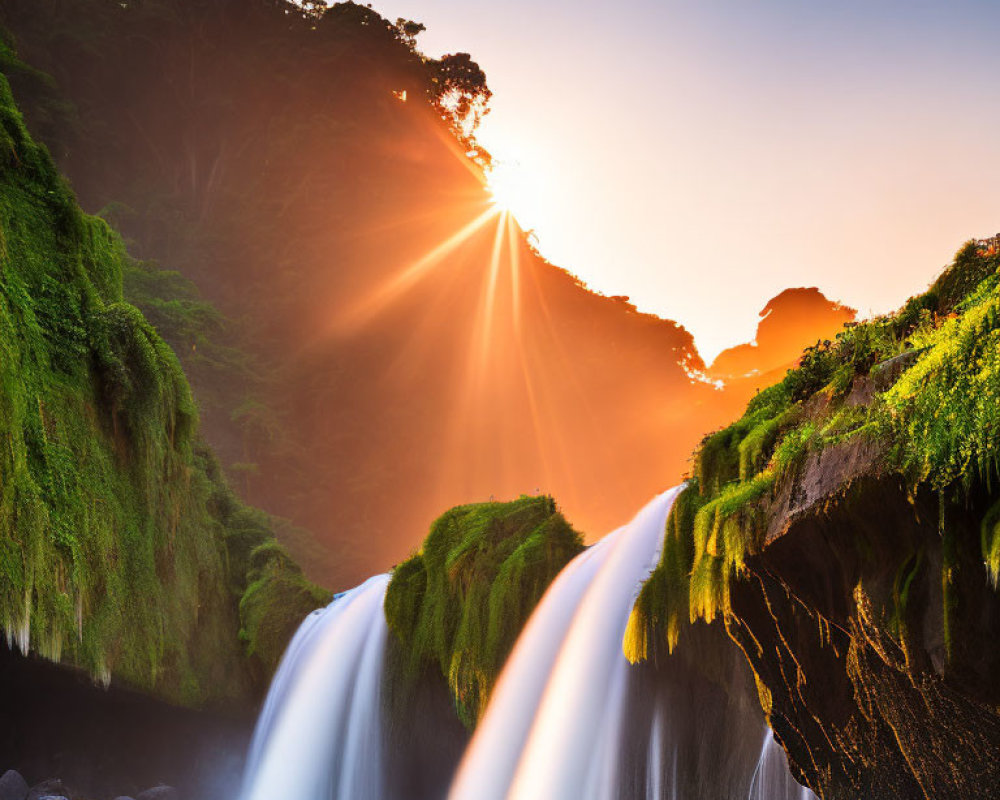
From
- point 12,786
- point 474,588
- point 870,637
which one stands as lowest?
point 12,786

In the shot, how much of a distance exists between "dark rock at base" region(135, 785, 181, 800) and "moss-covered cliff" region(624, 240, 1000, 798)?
1213 centimetres

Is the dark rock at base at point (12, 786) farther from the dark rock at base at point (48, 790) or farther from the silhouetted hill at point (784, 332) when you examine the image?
the silhouetted hill at point (784, 332)

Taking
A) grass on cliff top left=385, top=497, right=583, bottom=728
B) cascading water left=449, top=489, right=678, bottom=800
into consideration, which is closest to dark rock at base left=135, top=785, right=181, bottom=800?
grass on cliff top left=385, top=497, right=583, bottom=728

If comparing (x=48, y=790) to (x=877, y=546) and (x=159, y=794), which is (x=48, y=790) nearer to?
(x=159, y=794)

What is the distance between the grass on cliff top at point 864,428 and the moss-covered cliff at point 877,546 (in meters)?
0.01

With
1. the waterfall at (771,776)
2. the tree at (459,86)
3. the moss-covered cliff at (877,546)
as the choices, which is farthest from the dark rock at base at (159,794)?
the tree at (459,86)

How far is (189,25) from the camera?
4569cm

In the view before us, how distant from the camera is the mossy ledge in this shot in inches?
336

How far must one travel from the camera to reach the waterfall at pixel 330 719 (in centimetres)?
1206

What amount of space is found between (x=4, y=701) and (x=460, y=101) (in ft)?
147

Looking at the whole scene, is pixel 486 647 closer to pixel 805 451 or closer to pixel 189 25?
pixel 805 451

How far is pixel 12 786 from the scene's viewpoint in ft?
40.8

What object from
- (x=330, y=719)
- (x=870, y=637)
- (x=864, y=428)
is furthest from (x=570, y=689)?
(x=330, y=719)

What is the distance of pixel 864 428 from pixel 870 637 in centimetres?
115
